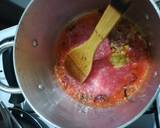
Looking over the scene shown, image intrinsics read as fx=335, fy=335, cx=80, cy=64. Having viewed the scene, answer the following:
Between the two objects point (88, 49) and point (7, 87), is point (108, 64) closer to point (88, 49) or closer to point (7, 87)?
point (88, 49)

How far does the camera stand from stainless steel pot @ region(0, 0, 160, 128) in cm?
59

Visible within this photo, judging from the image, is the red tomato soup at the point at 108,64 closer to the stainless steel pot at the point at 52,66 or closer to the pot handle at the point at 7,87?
the stainless steel pot at the point at 52,66

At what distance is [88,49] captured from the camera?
0.66 m

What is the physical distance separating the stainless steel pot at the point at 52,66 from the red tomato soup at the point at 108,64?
0.6 inches

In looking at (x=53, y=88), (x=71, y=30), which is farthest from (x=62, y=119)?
(x=71, y=30)

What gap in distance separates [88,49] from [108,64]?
0.06 metres

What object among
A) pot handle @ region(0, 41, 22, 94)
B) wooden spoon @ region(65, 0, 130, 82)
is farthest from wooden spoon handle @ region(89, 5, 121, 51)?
pot handle @ region(0, 41, 22, 94)

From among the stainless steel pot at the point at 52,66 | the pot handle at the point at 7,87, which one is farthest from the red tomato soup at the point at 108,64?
the pot handle at the point at 7,87

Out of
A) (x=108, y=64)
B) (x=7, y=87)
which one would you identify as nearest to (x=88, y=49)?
(x=108, y=64)

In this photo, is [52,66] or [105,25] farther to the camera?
[52,66]

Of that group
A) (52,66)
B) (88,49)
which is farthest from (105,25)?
(52,66)

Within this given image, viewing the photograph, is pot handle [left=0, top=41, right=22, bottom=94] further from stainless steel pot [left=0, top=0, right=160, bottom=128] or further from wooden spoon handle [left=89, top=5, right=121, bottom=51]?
wooden spoon handle [left=89, top=5, right=121, bottom=51]

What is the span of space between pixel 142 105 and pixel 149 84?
59 mm

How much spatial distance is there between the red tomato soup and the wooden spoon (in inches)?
0.8
